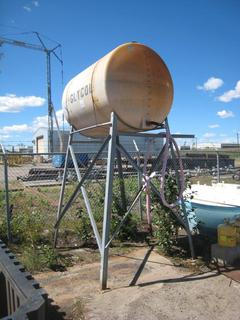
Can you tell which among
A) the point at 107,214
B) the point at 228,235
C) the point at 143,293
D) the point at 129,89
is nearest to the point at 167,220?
the point at 228,235

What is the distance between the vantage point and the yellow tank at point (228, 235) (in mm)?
5363

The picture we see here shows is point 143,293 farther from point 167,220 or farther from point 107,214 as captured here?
point 167,220

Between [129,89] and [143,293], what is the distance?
2704mm

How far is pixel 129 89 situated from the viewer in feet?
16.5

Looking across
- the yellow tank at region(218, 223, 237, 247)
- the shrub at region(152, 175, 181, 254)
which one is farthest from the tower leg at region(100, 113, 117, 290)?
the yellow tank at region(218, 223, 237, 247)

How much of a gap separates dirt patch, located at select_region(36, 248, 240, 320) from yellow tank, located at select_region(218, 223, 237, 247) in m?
0.59

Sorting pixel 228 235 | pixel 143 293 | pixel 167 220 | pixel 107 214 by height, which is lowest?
pixel 143 293

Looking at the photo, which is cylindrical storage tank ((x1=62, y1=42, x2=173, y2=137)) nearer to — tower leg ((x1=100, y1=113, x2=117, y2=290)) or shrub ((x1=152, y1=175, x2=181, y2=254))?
tower leg ((x1=100, y1=113, x2=117, y2=290))

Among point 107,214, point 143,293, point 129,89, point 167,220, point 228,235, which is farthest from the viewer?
point 167,220

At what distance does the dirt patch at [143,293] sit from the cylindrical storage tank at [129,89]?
6.97 feet

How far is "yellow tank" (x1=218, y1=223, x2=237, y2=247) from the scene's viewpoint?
536 centimetres

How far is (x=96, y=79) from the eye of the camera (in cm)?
522

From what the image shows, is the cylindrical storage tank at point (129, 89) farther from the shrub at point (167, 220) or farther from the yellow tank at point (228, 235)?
the yellow tank at point (228, 235)

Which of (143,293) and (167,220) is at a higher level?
(167,220)
